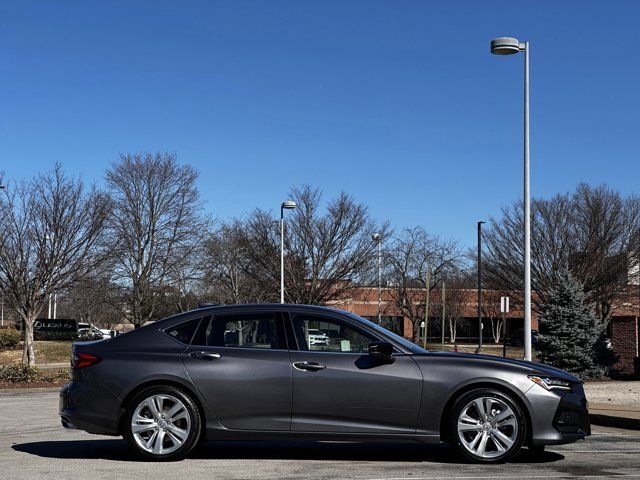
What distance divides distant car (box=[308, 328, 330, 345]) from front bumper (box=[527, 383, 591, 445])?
201 cm

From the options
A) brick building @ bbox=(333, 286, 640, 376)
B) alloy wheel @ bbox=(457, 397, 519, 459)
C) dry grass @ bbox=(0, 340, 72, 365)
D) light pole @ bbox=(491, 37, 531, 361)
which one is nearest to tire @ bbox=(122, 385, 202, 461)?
alloy wheel @ bbox=(457, 397, 519, 459)

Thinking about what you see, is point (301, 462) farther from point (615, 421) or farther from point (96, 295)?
point (96, 295)

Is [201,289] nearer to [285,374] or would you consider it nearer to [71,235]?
[71,235]

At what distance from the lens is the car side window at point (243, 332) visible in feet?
26.9

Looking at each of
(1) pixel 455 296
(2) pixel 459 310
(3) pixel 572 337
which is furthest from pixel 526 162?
(2) pixel 459 310

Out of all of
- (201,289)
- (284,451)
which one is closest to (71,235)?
(201,289)

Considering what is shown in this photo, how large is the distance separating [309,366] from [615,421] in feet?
21.2

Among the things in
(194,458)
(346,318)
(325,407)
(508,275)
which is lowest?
(194,458)

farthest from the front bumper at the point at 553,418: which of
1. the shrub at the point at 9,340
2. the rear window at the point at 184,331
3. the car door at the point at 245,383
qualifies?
the shrub at the point at 9,340

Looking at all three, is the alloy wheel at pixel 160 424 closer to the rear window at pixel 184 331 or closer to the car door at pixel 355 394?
the rear window at pixel 184 331

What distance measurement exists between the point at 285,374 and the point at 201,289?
42466mm

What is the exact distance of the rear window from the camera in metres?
8.24

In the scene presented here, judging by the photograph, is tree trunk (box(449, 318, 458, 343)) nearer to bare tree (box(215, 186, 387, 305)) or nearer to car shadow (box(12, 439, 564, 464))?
bare tree (box(215, 186, 387, 305))

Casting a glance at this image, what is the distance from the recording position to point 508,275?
41.1 meters
